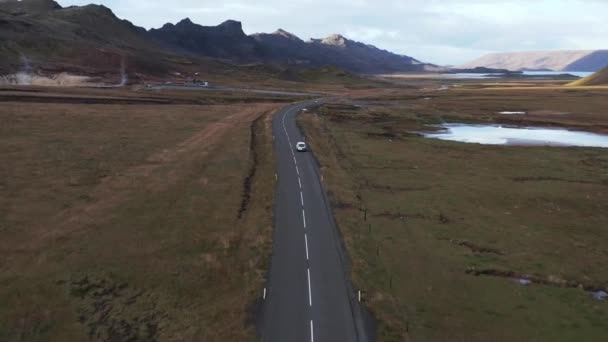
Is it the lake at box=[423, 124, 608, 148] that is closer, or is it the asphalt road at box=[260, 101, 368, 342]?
the asphalt road at box=[260, 101, 368, 342]

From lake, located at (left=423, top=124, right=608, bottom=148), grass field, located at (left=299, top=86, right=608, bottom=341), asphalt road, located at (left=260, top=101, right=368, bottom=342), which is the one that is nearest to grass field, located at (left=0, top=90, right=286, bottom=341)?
asphalt road, located at (left=260, top=101, right=368, bottom=342)

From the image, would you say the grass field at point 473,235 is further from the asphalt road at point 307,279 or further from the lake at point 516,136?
the lake at point 516,136

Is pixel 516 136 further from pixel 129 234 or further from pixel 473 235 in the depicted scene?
pixel 129 234

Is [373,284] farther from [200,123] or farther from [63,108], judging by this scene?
[63,108]

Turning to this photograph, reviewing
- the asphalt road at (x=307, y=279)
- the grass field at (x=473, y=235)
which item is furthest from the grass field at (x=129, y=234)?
the grass field at (x=473, y=235)

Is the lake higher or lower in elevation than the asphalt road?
higher

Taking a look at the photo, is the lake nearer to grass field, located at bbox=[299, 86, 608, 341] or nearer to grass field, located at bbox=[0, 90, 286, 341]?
grass field, located at bbox=[299, 86, 608, 341]

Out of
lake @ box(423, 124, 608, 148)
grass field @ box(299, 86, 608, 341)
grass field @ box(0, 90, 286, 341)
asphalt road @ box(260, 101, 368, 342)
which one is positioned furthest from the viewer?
lake @ box(423, 124, 608, 148)
